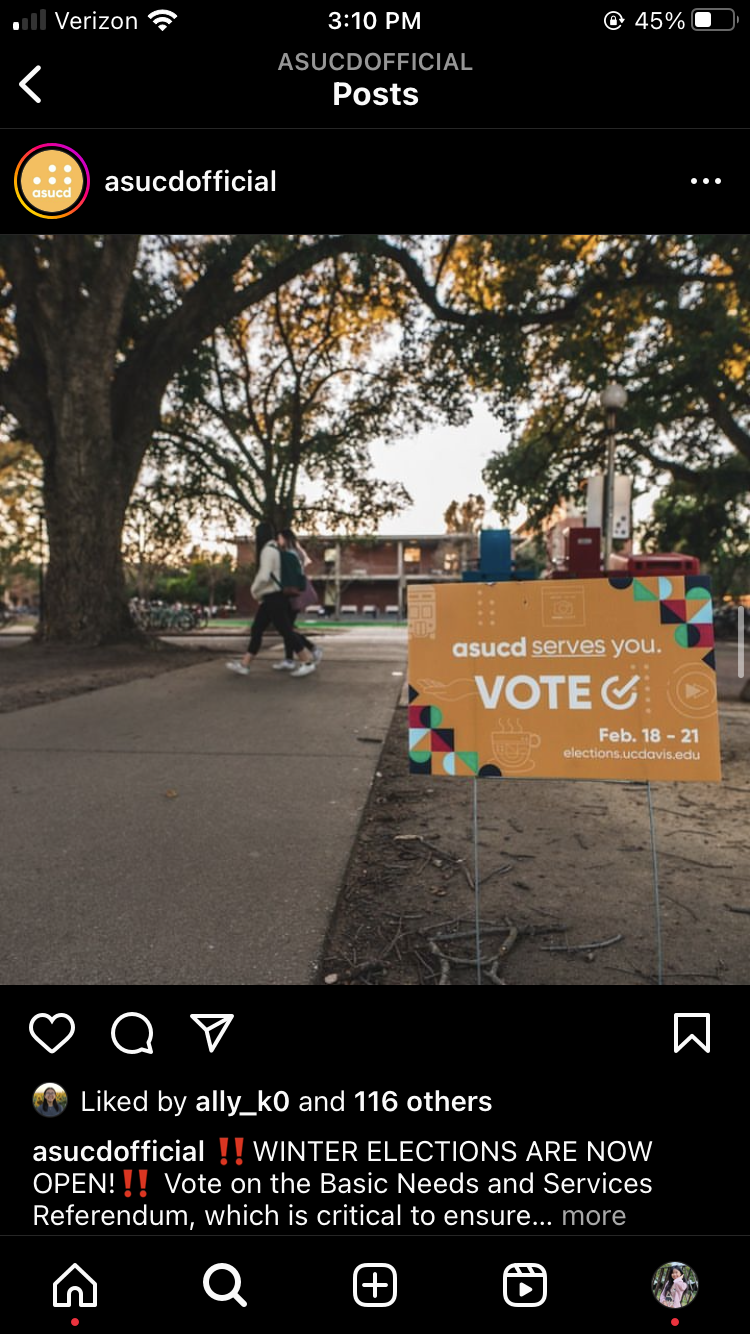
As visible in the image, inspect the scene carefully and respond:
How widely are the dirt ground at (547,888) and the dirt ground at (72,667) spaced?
202 inches

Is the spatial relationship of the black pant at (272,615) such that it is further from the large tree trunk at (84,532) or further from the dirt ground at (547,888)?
the dirt ground at (547,888)

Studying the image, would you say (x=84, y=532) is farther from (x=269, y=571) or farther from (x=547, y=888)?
(x=547, y=888)

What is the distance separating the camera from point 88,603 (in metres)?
12.5
